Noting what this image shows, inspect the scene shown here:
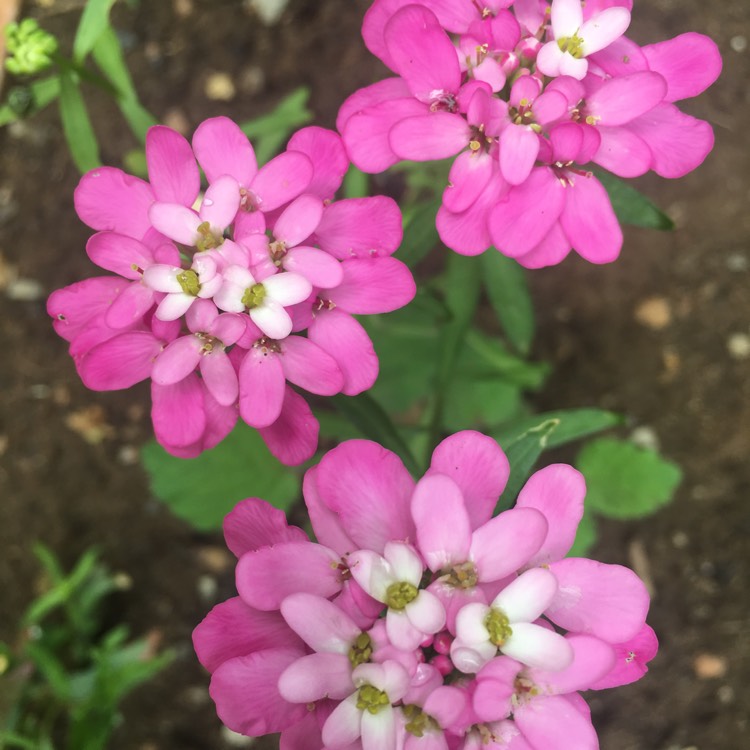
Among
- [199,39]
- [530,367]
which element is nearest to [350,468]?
[530,367]

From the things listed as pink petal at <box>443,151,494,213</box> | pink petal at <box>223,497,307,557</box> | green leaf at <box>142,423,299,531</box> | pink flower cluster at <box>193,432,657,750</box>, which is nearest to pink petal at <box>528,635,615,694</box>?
pink flower cluster at <box>193,432,657,750</box>

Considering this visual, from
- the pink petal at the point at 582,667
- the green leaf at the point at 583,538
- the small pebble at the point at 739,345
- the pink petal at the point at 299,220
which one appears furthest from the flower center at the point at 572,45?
the small pebble at the point at 739,345

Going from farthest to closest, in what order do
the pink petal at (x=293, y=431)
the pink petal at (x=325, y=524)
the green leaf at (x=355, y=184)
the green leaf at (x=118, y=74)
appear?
1. the green leaf at (x=355, y=184)
2. the green leaf at (x=118, y=74)
3. the pink petal at (x=293, y=431)
4. the pink petal at (x=325, y=524)

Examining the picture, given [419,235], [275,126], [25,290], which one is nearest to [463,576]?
[419,235]

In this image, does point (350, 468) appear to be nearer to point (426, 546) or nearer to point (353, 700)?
point (426, 546)

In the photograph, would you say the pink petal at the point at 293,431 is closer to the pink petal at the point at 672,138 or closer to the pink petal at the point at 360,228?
the pink petal at the point at 360,228

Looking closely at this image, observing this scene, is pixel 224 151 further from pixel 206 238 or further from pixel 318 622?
pixel 318 622
